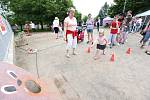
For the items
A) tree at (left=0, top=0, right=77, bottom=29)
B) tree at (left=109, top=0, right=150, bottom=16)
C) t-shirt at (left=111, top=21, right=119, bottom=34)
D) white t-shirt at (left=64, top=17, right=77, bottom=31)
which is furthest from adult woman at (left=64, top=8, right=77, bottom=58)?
tree at (left=109, top=0, right=150, bottom=16)

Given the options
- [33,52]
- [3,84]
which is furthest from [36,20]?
[3,84]

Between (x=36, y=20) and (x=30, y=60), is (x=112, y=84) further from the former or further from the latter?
(x=36, y=20)

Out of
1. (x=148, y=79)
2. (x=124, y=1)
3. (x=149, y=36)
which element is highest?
(x=124, y=1)

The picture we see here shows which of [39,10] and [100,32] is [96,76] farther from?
[39,10]

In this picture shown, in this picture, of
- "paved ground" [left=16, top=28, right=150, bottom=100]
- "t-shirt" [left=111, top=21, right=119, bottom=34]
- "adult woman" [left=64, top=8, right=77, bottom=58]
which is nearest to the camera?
"paved ground" [left=16, top=28, right=150, bottom=100]

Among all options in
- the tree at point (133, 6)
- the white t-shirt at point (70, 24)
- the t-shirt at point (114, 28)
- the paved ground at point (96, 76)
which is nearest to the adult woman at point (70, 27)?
the white t-shirt at point (70, 24)

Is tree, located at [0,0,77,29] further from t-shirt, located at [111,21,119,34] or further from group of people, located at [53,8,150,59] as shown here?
t-shirt, located at [111,21,119,34]

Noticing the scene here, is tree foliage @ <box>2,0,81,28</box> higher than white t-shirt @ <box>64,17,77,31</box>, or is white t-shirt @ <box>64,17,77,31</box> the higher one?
tree foliage @ <box>2,0,81,28</box>

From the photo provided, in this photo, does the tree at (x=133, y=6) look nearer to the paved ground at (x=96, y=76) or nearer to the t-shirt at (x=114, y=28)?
the t-shirt at (x=114, y=28)

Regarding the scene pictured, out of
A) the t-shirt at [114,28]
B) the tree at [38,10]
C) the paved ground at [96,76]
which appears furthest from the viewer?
the tree at [38,10]

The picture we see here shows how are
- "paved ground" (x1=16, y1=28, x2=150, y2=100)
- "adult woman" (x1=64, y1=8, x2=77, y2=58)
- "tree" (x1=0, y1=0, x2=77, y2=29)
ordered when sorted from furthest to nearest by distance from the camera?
"tree" (x1=0, y1=0, x2=77, y2=29) → "adult woman" (x1=64, y1=8, x2=77, y2=58) → "paved ground" (x1=16, y1=28, x2=150, y2=100)

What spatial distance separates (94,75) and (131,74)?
1149 millimetres

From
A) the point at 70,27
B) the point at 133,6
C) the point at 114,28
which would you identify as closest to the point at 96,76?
the point at 70,27

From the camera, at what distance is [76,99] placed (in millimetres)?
4453
